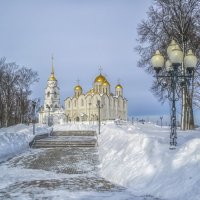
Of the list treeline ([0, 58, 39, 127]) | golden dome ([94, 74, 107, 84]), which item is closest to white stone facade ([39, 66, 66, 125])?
golden dome ([94, 74, 107, 84])

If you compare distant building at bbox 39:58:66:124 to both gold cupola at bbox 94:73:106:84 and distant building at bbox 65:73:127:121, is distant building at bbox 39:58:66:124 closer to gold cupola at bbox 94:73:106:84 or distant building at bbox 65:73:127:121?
distant building at bbox 65:73:127:121

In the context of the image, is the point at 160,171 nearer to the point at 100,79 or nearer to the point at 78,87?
the point at 100,79

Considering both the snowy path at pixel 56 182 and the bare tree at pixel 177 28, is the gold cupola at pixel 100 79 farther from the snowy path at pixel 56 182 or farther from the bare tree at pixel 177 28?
the snowy path at pixel 56 182

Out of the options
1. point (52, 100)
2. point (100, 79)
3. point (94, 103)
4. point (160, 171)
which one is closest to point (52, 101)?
point (52, 100)

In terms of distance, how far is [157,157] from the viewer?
971cm

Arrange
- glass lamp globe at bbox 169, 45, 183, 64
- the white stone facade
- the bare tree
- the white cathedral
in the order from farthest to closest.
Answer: the white stone facade < the white cathedral < the bare tree < glass lamp globe at bbox 169, 45, 183, 64

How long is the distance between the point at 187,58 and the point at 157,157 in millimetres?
3552

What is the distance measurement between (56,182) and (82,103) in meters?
80.0

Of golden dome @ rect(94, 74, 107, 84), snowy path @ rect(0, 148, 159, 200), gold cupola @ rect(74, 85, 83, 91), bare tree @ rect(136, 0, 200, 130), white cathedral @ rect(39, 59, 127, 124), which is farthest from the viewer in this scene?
gold cupola @ rect(74, 85, 83, 91)

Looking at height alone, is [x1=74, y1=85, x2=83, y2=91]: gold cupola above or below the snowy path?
above

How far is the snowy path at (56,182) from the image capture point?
848 centimetres

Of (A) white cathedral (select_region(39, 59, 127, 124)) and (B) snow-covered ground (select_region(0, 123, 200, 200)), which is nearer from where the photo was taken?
(B) snow-covered ground (select_region(0, 123, 200, 200))

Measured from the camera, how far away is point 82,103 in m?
90.2

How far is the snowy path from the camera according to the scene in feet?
27.8
